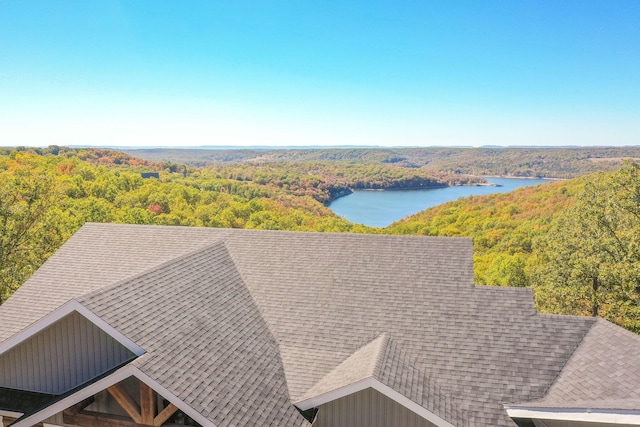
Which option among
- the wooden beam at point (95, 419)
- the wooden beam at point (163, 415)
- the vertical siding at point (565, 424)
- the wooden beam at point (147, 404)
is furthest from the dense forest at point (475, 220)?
the wooden beam at point (163, 415)

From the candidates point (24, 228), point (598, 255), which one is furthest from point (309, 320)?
point (24, 228)

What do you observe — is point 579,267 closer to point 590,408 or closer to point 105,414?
point 590,408

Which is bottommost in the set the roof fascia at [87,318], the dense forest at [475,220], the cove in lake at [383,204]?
the cove in lake at [383,204]

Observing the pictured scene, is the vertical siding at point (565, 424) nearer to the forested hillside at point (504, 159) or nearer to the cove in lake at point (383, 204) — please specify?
the cove in lake at point (383, 204)

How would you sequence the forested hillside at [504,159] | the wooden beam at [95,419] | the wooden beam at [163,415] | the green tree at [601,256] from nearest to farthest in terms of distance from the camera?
→ the wooden beam at [163,415] < the wooden beam at [95,419] < the green tree at [601,256] < the forested hillside at [504,159]

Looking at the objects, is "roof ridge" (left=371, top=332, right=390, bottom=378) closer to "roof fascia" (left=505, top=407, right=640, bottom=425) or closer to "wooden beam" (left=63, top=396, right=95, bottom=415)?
"roof fascia" (left=505, top=407, right=640, bottom=425)

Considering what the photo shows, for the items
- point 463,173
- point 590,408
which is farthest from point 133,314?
point 463,173
